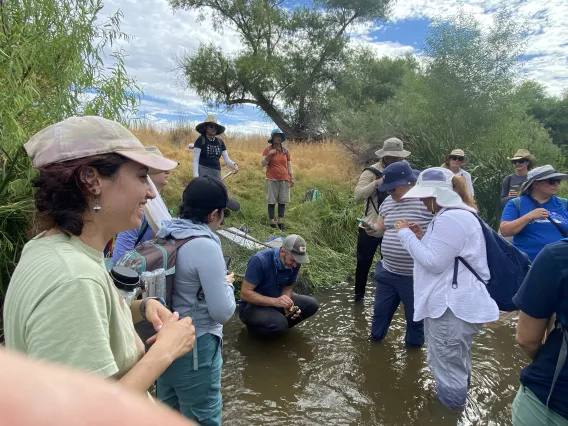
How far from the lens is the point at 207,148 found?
7180mm

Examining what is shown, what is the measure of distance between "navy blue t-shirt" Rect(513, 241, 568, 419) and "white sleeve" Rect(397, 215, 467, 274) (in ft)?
3.50

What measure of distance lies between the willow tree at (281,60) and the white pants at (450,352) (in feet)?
63.5

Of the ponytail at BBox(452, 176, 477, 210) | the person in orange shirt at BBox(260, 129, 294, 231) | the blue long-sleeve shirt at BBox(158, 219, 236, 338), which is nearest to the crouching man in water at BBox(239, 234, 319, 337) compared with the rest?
the ponytail at BBox(452, 176, 477, 210)

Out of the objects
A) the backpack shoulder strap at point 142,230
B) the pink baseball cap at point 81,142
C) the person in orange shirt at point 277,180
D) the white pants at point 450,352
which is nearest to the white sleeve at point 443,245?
the white pants at point 450,352

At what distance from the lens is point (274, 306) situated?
4469 mm

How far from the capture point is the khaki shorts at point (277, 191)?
27.5 feet

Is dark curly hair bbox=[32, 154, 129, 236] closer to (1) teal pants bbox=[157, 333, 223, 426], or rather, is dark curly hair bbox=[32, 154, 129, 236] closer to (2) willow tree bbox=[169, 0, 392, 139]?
(1) teal pants bbox=[157, 333, 223, 426]

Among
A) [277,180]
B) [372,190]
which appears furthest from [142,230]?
[277,180]

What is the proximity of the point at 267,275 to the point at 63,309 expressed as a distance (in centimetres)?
341

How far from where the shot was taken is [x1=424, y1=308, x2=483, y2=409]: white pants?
295 centimetres

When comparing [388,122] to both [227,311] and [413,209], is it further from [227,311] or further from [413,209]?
[227,311]

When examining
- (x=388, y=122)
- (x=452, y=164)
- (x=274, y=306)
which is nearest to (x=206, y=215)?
(x=274, y=306)

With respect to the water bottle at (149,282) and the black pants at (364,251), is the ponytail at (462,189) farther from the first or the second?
the water bottle at (149,282)

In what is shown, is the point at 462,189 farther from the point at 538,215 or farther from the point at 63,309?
the point at 63,309
